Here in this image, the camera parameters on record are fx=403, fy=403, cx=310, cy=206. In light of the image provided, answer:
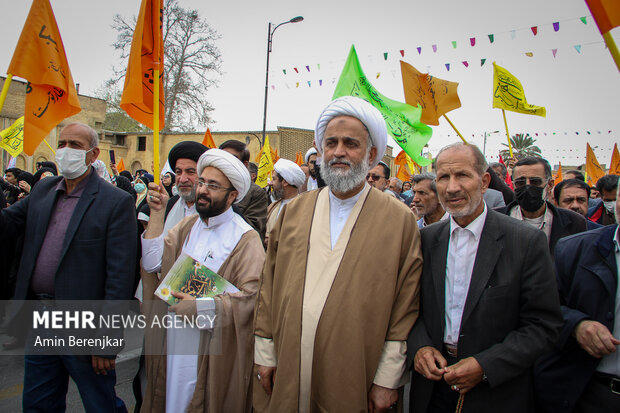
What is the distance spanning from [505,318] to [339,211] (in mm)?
1026

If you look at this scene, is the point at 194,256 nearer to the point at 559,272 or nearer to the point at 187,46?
the point at 559,272

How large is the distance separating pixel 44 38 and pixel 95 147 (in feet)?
3.25

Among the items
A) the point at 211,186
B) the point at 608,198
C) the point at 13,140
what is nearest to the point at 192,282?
the point at 211,186

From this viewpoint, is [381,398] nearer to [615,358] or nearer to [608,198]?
[615,358]

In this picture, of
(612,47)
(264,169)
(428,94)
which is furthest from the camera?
(264,169)

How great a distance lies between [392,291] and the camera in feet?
6.89

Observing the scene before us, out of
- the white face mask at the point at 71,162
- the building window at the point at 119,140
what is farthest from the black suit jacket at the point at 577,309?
the building window at the point at 119,140

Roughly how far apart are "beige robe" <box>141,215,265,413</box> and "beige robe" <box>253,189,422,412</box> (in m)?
0.33

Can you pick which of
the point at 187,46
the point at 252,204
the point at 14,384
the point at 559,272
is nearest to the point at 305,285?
the point at 559,272

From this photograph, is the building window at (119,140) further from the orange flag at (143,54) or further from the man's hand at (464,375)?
the man's hand at (464,375)

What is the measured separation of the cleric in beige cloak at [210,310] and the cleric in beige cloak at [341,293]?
0.90 feet

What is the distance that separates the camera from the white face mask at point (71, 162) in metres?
2.84

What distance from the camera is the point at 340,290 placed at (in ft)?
6.84

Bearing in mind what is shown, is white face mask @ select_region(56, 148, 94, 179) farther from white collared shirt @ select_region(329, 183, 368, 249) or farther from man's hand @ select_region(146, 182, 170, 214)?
white collared shirt @ select_region(329, 183, 368, 249)
